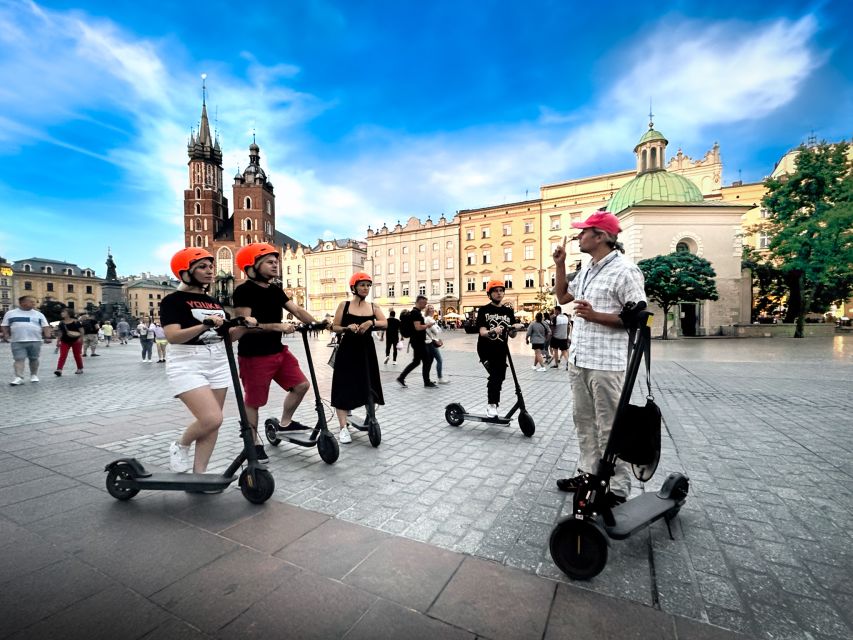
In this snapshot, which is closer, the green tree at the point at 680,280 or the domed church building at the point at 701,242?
the green tree at the point at 680,280

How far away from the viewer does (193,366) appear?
3.10m

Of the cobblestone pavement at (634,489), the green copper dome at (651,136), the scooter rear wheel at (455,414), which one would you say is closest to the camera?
the cobblestone pavement at (634,489)

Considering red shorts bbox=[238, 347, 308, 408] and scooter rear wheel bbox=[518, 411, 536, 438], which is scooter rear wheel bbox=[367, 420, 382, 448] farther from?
scooter rear wheel bbox=[518, 411, 536, 438]

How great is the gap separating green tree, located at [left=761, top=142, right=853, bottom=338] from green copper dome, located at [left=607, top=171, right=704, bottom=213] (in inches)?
215

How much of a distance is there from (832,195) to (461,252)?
1464 inches

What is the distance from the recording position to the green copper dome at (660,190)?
108ft

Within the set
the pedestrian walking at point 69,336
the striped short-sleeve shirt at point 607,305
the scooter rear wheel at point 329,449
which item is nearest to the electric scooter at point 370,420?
the scooter rear wheel at point 329,449

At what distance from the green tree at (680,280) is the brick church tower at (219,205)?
63.4 meters

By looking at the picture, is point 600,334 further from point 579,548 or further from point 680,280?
point 680,280

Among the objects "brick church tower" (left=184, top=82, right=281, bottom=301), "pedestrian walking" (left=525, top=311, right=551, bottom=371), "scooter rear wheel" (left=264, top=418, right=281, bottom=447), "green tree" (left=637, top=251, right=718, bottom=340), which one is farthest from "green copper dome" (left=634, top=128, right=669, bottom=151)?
"brick church tower" (left=184, top=82, right=281, bottom=301)

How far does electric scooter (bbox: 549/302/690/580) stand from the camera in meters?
2.08

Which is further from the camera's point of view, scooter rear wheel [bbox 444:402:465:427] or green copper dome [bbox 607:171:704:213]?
green copper dome [bbox 607:171:704:213]

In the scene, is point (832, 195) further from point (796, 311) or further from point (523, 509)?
point (523, 509)

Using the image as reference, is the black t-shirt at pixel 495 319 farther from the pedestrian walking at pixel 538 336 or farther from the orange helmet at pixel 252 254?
the pedestrian walking at pixel 538 336
